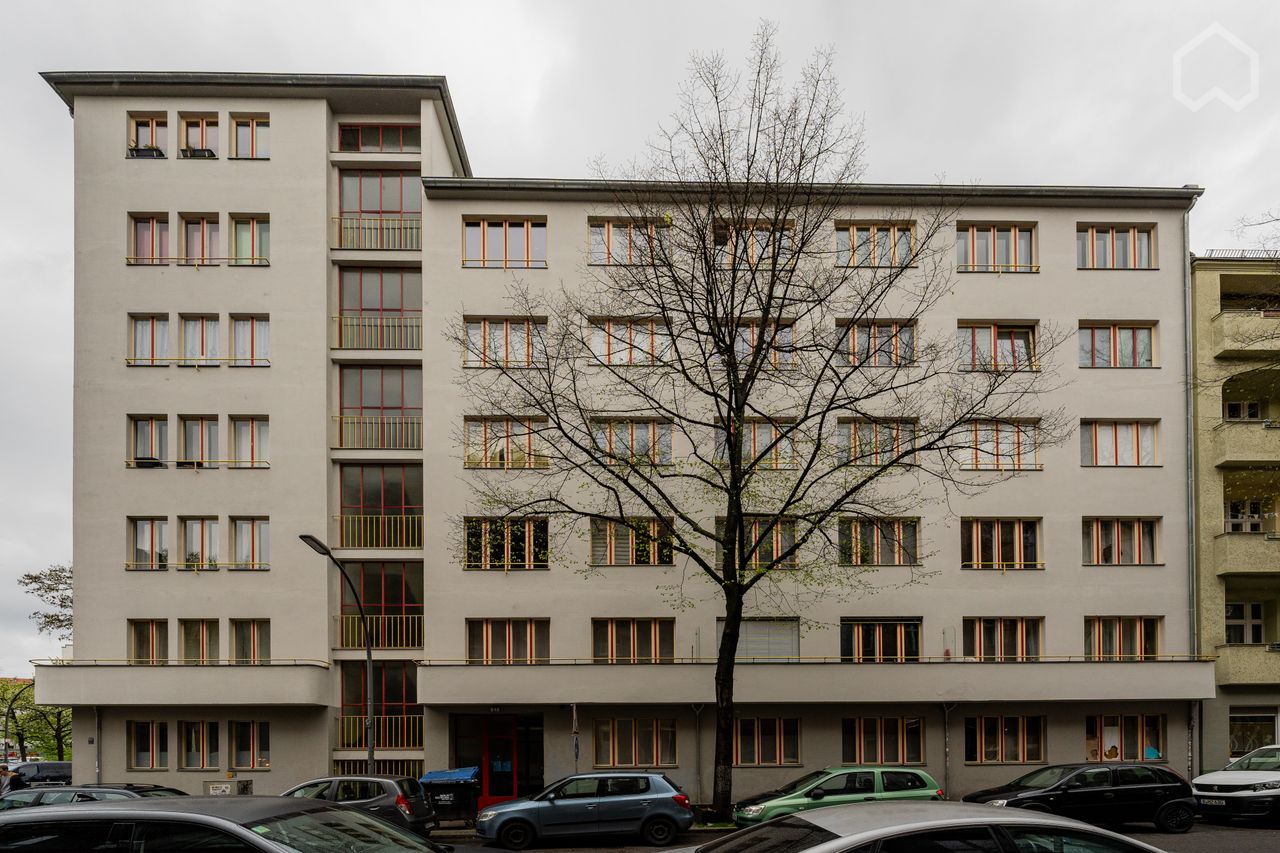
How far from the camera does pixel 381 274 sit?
2761 cm

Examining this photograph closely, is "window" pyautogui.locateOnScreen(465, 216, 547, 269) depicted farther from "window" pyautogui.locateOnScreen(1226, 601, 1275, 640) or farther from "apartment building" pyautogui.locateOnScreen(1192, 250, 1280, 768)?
"window" pyautogui.locateOnScreen(1226, 601, 1275, 640)

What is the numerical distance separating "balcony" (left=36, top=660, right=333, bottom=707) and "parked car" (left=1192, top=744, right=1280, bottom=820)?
68.7ft

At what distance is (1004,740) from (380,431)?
19.6 m

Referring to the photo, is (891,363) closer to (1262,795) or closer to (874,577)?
(874,577)

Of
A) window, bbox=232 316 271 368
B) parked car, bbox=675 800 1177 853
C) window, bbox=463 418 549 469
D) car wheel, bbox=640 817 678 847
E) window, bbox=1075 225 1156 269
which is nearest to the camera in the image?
parked car, bbox=675 800 1177 853

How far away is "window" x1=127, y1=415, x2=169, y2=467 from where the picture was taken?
26.0 meters

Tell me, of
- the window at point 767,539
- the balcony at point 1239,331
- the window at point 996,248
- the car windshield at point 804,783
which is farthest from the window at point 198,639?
the balcony at point 1239,331

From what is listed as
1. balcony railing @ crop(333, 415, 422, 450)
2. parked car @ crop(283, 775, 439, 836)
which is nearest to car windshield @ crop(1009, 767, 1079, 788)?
parked car @ crop(283, 775, 439, 836)

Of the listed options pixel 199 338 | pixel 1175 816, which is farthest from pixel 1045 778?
pixel 199 338

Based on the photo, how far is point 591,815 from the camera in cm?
1709

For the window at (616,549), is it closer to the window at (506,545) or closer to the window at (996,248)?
the window at (506,545)

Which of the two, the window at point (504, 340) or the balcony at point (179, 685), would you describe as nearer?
the balcony at point (179, 685)

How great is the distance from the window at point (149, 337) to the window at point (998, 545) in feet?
75.4

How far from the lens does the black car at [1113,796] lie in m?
17.9
